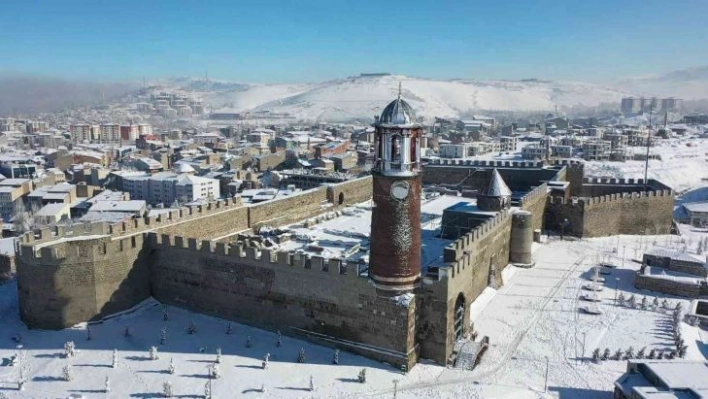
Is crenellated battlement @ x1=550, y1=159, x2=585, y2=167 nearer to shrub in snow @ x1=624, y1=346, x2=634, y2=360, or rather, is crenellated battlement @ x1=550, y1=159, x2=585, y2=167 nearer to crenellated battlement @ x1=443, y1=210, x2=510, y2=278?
crenellated battlement @ x1=443, y1=210, x2=510, y2=278

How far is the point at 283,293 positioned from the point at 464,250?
783cm

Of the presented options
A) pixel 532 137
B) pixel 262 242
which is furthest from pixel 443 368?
pixel 532 137

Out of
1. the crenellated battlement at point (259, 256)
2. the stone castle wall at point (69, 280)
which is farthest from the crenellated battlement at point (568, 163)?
the stone castle wall at point (69, 280)

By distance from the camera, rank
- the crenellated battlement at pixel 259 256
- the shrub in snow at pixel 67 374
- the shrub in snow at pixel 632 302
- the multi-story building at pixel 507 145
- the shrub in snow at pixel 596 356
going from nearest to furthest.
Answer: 1. the shrub in snow at pixel 67 374
2. the crenellated battlement at pixel 259 256
3. the shrub in snow at pixel 596 356
4. the shrub in snow at pixel 632 302
5. the multi-story building at pixel 507 145

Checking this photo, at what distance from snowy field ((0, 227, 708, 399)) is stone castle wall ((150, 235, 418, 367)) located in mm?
585

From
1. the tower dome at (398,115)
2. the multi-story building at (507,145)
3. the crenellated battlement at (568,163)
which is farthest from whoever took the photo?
the multi-story building at (507,145)

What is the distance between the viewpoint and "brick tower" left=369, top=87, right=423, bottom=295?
804 inches

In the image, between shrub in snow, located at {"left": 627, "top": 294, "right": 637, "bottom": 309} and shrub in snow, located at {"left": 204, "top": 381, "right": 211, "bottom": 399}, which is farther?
shrub in snow, located at {"left": 627, "top": 294, "right": 637, "bottom": 309}

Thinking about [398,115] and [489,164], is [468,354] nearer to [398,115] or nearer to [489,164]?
[398,115]

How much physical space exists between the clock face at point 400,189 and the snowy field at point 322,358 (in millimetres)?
6188

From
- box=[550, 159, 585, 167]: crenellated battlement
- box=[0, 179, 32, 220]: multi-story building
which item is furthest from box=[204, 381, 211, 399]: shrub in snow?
box=[0, 179, 32, 220]: multi-story building

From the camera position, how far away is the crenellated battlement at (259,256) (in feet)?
71.6

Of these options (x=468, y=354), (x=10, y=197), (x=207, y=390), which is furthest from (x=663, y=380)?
(x=10, y=197)

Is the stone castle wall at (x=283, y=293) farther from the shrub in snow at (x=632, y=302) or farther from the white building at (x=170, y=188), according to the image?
the white building at (x=170, y=188)
